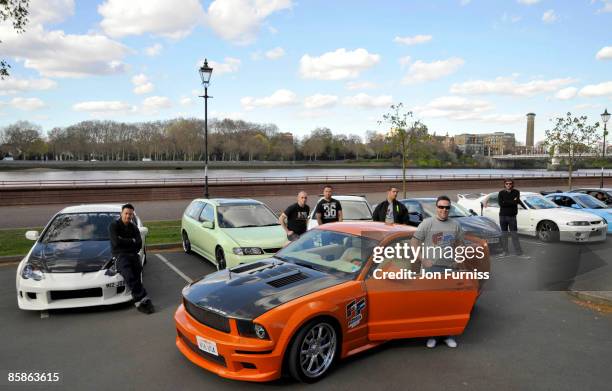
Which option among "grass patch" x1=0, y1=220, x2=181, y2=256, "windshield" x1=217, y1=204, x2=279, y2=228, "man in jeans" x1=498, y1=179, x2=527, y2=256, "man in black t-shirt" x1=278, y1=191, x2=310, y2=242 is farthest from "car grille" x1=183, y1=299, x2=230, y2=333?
"man in jeans" x1=498, y1=179, x2=527, y2=256

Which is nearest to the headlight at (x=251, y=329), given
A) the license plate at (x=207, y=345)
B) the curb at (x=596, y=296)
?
the license plate at (x=207, y=345)

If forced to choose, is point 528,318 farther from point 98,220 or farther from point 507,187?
point 98,220

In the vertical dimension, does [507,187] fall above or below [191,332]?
above

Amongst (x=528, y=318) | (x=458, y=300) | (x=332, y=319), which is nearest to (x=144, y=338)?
(x=332, y=319)

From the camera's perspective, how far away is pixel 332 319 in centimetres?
427

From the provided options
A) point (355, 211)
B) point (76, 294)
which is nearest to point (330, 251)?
point (76, 294)

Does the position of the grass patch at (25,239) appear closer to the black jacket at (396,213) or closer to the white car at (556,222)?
the black jacket at (396,213)

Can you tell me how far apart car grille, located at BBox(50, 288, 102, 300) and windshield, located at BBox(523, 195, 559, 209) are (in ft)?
39.0

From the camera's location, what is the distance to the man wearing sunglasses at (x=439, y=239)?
4971mm

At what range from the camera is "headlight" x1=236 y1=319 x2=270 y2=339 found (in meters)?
3.94

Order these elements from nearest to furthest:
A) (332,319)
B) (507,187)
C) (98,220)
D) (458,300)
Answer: (332,319) < (458,300) < (98,220) < (507,187)

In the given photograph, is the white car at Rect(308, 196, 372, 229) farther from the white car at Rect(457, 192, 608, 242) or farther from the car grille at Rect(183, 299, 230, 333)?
the car grille at Rect(183, 299, 230, 333)

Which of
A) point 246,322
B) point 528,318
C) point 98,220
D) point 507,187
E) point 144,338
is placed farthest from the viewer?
point 507,187

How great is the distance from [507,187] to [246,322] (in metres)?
8.63
